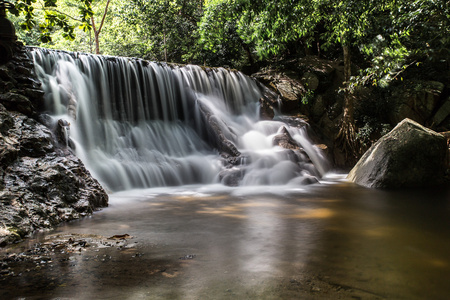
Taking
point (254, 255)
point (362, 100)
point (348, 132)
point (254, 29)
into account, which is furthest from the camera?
point (362, 100)

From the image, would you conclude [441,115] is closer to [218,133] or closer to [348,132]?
[348,132]

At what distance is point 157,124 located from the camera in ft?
35.9

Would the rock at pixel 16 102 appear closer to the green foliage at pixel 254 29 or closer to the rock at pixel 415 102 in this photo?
the green foliage at pixel 254 29

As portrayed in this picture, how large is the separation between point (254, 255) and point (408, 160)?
5.83 metres

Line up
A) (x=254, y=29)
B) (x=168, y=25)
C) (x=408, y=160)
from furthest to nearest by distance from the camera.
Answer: (x=168, y=25) < (x=254, y=29) < (x=408, y=160)

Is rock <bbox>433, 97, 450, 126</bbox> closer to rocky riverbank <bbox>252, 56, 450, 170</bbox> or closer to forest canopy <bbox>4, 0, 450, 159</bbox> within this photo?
rocky riverbank <bbox>252, 56, 450, 170</bbox>


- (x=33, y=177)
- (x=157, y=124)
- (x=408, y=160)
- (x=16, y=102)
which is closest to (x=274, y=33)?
(x=408, y=160)

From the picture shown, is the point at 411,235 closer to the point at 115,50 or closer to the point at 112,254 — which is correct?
the point at 112,254

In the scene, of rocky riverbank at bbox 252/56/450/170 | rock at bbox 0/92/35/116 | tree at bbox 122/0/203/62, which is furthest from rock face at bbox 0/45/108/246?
tree at bbox 122/0/203/62

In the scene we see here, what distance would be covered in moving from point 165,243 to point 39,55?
7677 millimetres

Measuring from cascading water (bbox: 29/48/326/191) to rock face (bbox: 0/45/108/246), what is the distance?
149 cm

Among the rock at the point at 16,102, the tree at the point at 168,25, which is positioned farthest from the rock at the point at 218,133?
the tree at the point at 168,25

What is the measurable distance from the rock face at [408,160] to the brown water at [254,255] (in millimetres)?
1705

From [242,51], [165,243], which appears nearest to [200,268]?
[165,243]
